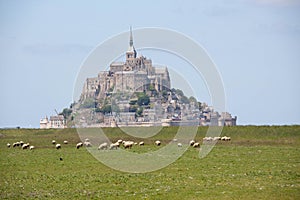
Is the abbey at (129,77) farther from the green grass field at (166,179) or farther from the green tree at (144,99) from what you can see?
the green grass field at (166,179)

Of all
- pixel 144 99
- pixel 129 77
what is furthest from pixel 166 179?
pixel 144 99

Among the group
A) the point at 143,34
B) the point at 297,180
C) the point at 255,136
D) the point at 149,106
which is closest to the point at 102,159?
the point at 143,34

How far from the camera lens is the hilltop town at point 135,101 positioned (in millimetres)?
94688

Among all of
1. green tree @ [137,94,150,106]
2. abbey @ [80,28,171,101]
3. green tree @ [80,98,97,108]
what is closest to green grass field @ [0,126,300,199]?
abbey @ [80,28,171,101]

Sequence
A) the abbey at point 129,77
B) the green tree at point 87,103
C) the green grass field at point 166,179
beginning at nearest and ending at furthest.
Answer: the green grass field at point 166,179
the abbey at point 129,77
the green tree at point 87,103

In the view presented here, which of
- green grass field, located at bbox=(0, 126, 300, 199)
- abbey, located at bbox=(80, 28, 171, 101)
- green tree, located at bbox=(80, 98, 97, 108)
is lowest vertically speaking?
green grass field, located at bbox=(0, 126, 300, 199)

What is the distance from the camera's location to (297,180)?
29.5 m

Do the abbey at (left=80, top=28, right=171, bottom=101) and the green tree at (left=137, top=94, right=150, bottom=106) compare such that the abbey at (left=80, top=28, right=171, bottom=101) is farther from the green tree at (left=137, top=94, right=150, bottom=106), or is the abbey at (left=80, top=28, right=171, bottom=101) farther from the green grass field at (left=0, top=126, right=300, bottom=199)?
the green grass field at (left=0, top=126, right=300, bottom=199)

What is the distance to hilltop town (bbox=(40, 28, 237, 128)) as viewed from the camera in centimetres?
9469

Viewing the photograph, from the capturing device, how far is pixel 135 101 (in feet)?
639

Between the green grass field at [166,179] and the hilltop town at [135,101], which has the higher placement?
the hilltop town at [135,101]

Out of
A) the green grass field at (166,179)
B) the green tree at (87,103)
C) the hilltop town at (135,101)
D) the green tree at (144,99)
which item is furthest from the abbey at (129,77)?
the green grass field at (166,179)

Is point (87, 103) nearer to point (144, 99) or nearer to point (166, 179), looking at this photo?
point (144, 99)

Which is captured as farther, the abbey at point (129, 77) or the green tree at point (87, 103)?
the green tree at point (87, 103)
